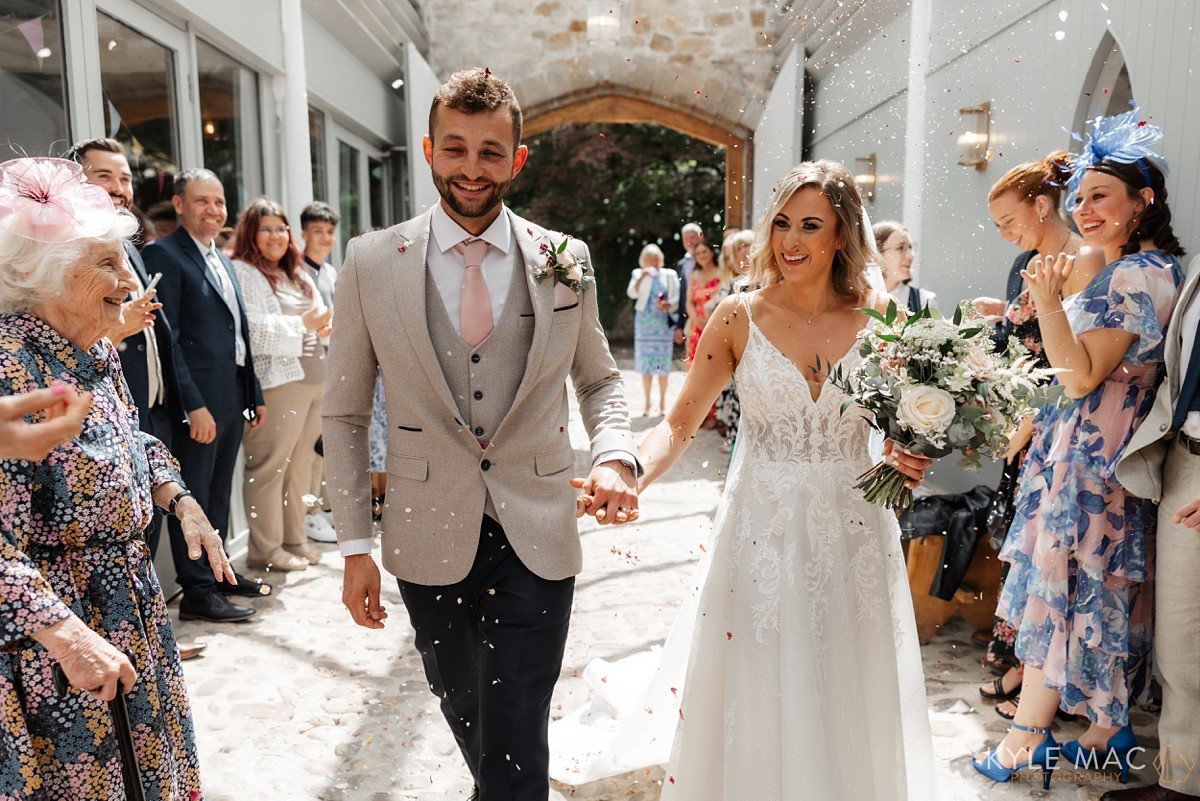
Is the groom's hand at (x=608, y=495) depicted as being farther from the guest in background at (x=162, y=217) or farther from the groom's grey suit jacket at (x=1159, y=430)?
the guest in background at (x=162, y=217)

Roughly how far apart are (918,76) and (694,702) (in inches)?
229

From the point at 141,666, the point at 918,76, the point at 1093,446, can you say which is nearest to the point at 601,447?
the point at 141,666

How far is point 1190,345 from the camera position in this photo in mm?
2799

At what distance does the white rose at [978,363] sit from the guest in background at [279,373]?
3759mm

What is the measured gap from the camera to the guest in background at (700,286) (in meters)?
9.50

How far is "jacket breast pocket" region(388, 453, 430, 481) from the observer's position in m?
2.29

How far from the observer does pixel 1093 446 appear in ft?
10.3

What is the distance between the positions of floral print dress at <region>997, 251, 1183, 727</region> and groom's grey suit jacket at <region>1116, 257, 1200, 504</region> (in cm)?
7

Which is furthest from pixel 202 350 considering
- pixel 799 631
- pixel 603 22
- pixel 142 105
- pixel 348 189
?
pixel 603 22

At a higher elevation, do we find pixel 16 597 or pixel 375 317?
pixel 375 317

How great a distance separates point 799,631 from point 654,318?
874 centimetres

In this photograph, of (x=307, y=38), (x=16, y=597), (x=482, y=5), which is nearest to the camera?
(x=16, y=597)

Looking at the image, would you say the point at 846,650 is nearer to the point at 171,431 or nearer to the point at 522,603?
the point at 522,603

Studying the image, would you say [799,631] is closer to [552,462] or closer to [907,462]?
[907,462]
